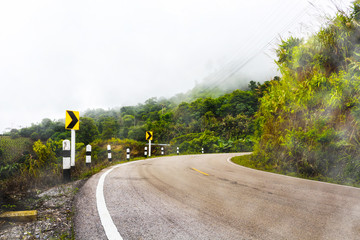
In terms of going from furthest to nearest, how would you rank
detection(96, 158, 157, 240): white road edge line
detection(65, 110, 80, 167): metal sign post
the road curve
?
detection(65, 110, 80, 167): metal sign post
the road curve
detection(96, 158, 157, 240): white road edge line

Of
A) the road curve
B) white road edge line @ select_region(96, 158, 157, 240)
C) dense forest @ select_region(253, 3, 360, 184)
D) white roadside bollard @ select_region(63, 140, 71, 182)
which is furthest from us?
dense forest @ select_region(253, 3, 360, 184)

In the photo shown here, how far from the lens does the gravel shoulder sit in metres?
2.13

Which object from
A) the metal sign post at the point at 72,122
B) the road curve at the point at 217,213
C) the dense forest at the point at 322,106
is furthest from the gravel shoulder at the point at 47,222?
the dense forest at the point at 322,106

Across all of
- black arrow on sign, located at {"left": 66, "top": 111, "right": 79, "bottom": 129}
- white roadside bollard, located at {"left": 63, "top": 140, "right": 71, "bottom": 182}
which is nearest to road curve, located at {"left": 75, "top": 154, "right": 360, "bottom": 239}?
white roadside bollard, located at {"left": 63, "top": 140, "right": 71, "bottom": 182}

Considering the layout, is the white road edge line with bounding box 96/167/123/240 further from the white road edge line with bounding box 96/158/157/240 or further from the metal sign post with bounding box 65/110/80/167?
the metal sign post with bounding box 65/110/80/167

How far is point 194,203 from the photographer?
3230 millimetres

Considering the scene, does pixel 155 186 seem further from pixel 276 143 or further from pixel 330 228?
pixel 276 143

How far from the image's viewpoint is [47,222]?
2.45 metres

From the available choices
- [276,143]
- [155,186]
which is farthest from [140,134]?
[155,186]

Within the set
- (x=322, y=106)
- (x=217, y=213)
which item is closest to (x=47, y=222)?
(x=217, y=213)

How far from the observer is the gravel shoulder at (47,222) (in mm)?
2127

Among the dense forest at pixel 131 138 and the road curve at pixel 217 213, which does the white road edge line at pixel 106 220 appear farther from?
the dense forest at pixel 131 138

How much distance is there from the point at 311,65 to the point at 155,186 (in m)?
7.28

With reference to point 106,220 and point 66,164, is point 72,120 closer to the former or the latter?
point 66,164
